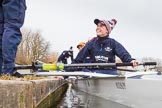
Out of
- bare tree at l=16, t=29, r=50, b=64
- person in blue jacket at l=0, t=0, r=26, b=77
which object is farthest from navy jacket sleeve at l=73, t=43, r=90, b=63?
bare tree at l=16, t=29, r=50, b=64

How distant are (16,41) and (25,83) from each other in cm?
101

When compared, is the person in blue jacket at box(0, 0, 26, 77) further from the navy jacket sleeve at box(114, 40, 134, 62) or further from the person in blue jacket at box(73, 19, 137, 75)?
the navy jacket sleeve at box(114, 40, 134, 62)

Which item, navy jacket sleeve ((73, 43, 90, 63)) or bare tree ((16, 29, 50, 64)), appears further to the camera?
bare tree ((16, 29, 50, 64))

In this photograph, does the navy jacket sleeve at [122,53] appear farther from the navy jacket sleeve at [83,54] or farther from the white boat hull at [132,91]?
the white boat hull at [132,91]

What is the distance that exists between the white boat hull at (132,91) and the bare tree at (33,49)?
58329 mm

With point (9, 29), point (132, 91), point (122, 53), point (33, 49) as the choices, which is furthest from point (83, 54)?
point (33, 49)

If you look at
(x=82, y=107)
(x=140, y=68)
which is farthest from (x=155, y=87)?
(x=140, y=68)

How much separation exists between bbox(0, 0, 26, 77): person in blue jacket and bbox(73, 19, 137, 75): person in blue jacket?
5238 millimetres

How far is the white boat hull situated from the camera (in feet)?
17.6

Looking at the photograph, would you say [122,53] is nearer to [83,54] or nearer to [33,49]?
[83,54]

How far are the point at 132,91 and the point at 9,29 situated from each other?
7.60 ft

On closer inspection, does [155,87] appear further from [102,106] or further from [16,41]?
[102,106]

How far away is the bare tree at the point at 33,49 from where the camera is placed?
6750 cm

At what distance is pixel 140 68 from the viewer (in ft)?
33.6
